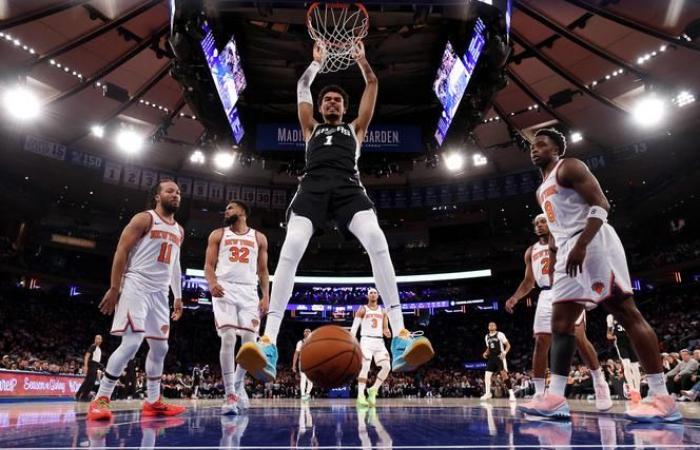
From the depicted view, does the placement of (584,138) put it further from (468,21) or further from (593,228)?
(593,228)

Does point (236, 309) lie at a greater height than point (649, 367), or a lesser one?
greater

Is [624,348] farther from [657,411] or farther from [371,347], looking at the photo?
[657,411]

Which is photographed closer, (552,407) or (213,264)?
(552,407)

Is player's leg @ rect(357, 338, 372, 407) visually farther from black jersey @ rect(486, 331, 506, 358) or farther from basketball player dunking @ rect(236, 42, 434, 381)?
basketball player dunking @ rect(236, 42, 434, 381)

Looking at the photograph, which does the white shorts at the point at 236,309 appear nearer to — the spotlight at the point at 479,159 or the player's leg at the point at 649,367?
the player's leg at the point at 649,367

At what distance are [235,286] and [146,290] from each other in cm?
106

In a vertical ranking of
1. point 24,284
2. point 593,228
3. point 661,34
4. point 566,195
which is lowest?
point 593,228

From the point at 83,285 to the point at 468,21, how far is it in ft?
83.0

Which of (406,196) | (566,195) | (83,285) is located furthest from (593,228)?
(83,285)

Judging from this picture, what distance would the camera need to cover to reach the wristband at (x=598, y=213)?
382cm

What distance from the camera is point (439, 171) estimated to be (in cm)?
2608

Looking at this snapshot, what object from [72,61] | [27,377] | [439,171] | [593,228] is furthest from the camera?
[439,171]

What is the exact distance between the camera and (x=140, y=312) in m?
4.82

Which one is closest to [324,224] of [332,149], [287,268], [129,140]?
[287,268]
